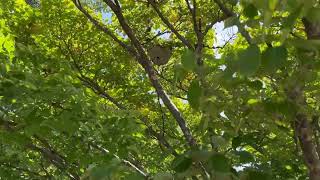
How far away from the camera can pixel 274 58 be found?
0.99 metres

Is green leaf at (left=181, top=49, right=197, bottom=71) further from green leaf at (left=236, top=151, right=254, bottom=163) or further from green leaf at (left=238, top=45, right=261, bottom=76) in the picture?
green leaf at (left=236, top=151, right=254, bottom=163)

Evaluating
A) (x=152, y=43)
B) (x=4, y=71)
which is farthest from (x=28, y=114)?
(x=152, y=43)

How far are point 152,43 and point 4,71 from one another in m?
3.87

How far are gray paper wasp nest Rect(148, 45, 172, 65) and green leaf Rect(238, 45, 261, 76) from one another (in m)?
6.11

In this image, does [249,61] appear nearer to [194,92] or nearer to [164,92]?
[194,92]

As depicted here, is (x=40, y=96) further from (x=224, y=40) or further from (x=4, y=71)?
(x=224, y=40)

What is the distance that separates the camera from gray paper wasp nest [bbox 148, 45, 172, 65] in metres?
7.11

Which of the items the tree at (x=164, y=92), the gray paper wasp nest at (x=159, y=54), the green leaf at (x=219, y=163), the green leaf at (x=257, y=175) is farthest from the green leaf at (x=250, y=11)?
the gray paper wasp nest at (x=159, y=54)

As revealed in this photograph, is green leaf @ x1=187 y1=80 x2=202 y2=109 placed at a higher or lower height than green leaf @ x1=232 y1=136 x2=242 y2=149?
lower

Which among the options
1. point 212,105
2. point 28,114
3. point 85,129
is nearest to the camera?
point 212,105

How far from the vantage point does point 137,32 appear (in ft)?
23.8

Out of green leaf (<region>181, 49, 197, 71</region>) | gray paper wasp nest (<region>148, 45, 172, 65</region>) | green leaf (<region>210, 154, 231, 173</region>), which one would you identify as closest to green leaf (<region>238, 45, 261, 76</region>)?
green leaf (<region>181, 49, 197, 71</region>)

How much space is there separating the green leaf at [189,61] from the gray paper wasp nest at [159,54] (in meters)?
6.00

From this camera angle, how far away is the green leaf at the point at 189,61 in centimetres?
106
